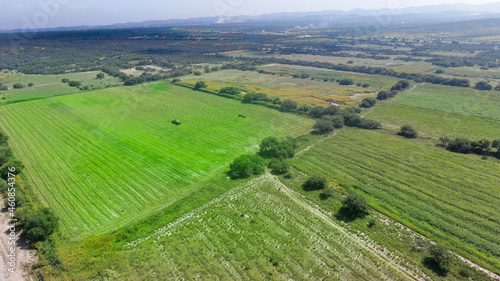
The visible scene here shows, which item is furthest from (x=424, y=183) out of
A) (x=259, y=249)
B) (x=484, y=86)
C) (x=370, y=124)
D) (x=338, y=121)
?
(x=484, y=86)

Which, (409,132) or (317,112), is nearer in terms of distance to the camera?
(409,132)

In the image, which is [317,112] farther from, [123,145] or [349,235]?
[123,145]

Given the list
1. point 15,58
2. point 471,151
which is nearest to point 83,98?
point 471,151

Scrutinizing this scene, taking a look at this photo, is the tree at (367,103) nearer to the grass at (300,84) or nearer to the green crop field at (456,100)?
the grass at (300,84)

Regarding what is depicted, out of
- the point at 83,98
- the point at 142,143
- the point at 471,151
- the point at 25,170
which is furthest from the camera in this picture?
the point at 83,98

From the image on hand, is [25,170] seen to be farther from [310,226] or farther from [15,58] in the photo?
[15,58]

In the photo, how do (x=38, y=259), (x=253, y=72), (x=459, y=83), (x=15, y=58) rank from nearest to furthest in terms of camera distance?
(x=38, y=259), (x=459, y=83), (x=253, y=72), (x=15, y=58)

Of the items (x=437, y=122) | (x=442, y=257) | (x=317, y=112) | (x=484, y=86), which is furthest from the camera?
(x=484, y=86)
